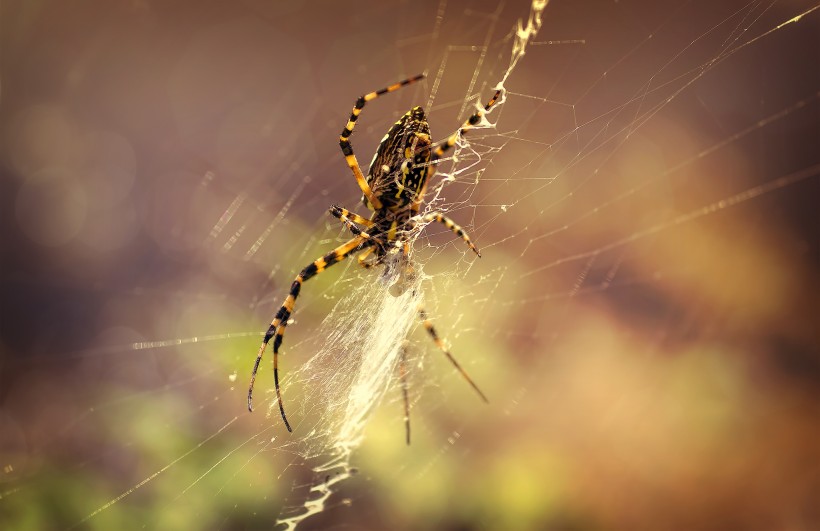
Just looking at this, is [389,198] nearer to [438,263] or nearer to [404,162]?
[404,162]

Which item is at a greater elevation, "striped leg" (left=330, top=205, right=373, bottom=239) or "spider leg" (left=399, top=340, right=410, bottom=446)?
"striped leg" (left=330, top=205, right=373, bottom=239)

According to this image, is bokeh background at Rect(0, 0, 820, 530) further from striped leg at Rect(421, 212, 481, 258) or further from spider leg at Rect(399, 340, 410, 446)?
striped leg at Rect(421, 212, 481, 258)

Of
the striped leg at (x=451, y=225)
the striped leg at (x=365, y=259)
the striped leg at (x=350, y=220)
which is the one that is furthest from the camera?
the striped leg at (x=365, y=259)

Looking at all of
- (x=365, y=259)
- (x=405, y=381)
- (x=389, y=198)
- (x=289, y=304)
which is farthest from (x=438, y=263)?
(x=289, y=304)

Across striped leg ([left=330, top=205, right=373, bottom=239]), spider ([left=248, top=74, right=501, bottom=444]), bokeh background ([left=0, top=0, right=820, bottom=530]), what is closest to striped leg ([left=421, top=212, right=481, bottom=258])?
spider ([left=248, top=74, right=501, bottom=444])

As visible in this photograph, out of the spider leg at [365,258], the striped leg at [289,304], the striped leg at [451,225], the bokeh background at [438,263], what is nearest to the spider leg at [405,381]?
the bokeh background at [438,263]

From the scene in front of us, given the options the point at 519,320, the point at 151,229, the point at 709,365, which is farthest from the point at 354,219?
the point at 151,229

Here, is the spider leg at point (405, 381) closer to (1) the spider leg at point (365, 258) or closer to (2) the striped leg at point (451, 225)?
(1) the spider leg at point (365, 258)

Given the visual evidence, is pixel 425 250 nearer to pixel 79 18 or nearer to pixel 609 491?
pixel 609 491
